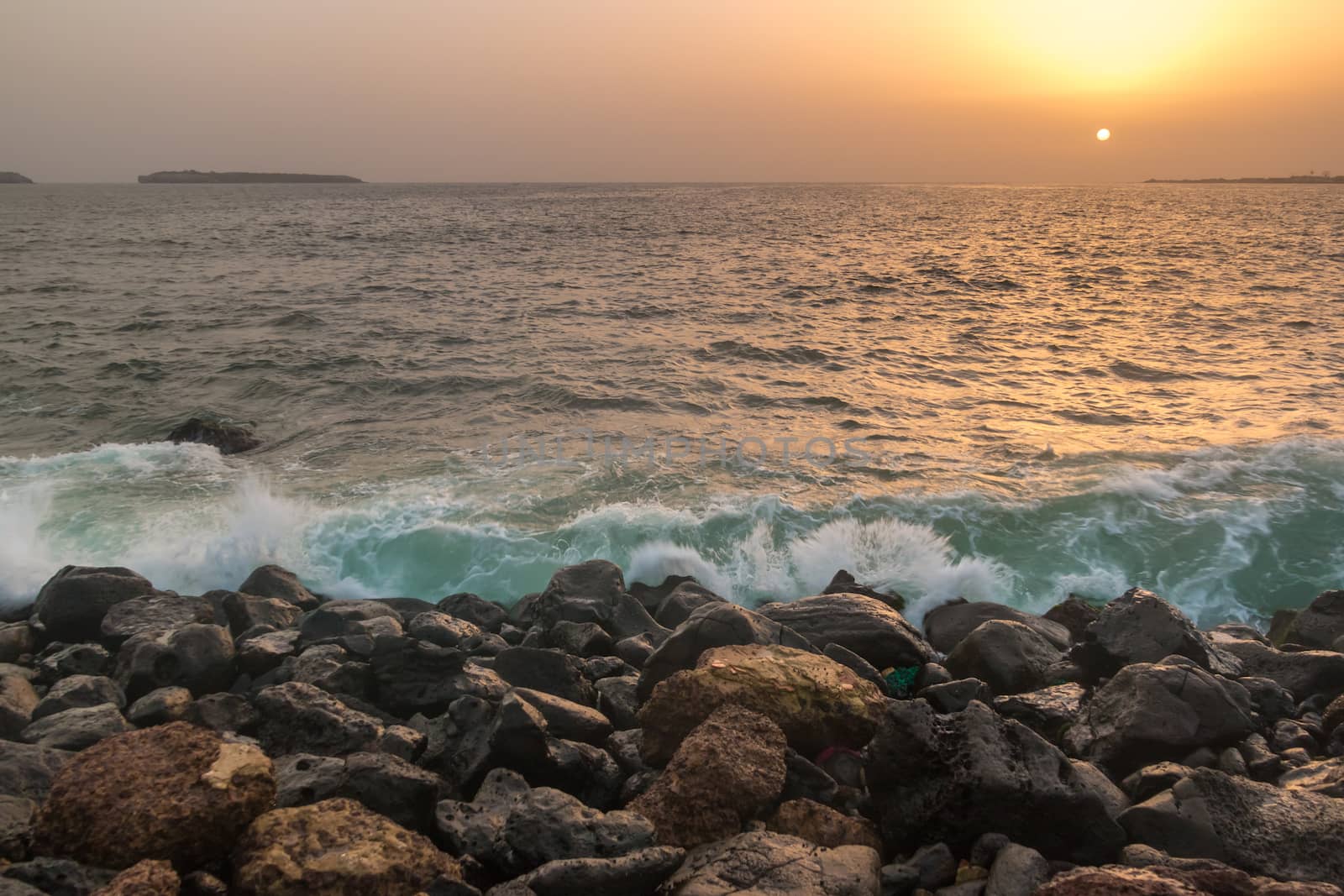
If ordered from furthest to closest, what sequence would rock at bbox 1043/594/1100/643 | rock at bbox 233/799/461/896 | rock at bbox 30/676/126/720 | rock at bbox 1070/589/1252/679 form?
rock at bbox 1043/594/1100/643
rock at bbox 1070/589/1252/679
rock at bbox 30/676/126/720
rock at bbox 233/799/461/896

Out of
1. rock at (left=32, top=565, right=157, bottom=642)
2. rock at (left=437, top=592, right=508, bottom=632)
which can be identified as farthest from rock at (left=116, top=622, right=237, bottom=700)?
rock at (left=437, top=592, right=508, bottom=632)

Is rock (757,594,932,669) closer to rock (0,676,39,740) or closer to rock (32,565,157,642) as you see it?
rock (0,676,39,740)

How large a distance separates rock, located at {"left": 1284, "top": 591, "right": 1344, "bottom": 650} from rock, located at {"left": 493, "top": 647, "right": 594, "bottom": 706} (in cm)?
604

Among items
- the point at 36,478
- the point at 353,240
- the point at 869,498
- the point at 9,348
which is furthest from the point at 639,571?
the point at 353,240

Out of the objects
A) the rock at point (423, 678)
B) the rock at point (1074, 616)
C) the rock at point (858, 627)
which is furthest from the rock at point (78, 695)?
the rock at point (1074, 616)

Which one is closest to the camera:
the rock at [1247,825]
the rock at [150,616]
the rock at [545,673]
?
the rock at [1247,825]

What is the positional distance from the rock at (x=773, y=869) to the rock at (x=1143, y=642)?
127 inches

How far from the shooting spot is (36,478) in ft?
35.5

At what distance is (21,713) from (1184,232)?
59940 millimetres

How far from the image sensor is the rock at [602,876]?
332 cm

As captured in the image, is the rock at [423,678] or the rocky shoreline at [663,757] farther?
the rock at [423,678]

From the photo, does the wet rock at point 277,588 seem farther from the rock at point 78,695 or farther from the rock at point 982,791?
the rock at point 982,791

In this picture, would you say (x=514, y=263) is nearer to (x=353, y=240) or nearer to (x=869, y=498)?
(x=353, y=240)

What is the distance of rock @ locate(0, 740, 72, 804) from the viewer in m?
3.94
